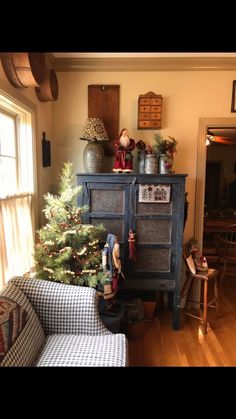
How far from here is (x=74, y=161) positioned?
8.81 feet

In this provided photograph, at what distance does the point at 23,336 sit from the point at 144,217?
132 cm

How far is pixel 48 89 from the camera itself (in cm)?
222

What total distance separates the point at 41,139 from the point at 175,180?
51.5 inches

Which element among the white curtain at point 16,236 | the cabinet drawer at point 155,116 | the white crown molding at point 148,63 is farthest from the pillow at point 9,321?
the white crown molding at point 148,63

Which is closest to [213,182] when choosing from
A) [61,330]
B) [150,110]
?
[150,110]

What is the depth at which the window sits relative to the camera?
5.65 ft

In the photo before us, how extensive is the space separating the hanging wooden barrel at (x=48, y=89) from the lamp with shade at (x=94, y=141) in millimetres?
399

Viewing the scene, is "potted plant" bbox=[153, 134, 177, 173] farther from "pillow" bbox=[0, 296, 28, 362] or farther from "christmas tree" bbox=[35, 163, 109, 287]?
"pillow" bbox=[0, 296, 28, 362]

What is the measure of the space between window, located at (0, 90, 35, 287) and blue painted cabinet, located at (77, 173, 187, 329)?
46 centimetres

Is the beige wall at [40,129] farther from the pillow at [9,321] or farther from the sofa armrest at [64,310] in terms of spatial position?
the pillow at [9,321]

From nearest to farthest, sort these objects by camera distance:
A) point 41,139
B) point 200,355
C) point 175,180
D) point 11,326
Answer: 1. point 11,326
2. point 200,355
3. point 175,180
4. point 41,139

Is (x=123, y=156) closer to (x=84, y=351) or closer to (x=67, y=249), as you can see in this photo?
(x=67, y=249)
